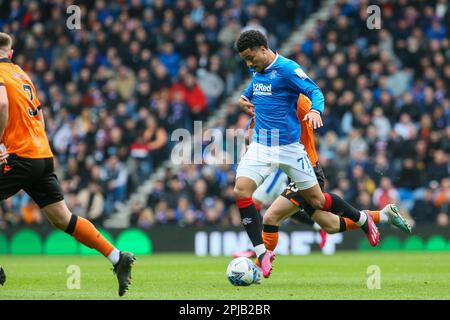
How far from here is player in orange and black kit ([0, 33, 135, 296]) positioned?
8.67 metres

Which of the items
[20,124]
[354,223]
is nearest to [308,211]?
[354,223]

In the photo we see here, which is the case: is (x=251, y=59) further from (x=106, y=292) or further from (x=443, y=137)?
(x=443, y=137)

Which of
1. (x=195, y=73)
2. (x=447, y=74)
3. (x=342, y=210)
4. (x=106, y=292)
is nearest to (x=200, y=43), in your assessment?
(x=195, y=73)

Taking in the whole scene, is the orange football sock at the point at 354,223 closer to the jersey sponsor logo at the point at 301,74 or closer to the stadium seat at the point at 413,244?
the jersey sponsor logo at the point at 301,74

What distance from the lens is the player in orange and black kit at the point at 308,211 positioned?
11.1 metres

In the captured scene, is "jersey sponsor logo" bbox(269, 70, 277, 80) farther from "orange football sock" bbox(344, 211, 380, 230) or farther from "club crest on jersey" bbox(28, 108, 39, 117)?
"club crest on jersey" bbox(28, 108, 39, 117)

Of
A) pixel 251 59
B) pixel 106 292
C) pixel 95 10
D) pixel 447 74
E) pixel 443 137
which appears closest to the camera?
pixel 106 292

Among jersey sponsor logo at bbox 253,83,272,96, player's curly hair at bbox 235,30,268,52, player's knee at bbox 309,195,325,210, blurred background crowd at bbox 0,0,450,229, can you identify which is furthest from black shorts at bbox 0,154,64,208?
blurred background crowd at bbox 0,0,450,229

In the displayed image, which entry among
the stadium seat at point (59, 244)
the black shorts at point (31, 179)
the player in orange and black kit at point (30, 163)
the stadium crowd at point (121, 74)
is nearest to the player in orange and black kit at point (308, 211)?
the player in orange and black kit at point (30, 163)

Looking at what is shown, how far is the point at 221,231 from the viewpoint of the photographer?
18.3 meters

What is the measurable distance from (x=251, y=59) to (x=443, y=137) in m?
10.5

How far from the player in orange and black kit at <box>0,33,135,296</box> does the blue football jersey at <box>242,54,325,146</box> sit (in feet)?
7.61

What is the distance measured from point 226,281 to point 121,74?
38.0 ft

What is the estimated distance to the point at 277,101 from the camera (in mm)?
10297
